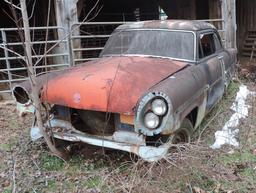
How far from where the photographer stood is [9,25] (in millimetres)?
13594

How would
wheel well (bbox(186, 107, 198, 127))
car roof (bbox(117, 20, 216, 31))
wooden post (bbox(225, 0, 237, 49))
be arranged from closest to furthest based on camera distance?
wheel well (bbox(186, 107, 198, 127))
car roof (bbox(117, 20, 216, 31))
wooden post (bbox(225, 0, 237, 49))

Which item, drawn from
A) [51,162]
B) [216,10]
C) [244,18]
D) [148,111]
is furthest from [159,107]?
[244,18]

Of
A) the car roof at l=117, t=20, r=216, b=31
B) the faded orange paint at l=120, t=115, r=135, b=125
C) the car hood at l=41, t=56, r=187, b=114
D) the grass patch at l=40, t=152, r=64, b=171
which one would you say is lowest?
the grass patch at l=40, t=152, r=64, b=171

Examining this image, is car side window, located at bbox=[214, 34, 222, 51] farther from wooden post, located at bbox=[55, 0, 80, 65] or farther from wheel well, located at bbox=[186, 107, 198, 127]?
wooden post, located at bbox=[55, 0, 80, 65]

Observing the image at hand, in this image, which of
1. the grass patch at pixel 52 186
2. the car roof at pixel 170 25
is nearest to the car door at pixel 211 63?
the car roof at pixel 170 25

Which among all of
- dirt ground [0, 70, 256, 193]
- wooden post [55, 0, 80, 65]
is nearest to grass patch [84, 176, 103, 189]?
dirt ground [0, 70, 256, 193]

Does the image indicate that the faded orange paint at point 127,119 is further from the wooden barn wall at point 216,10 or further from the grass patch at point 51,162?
the wooden barn wall at point 216,10

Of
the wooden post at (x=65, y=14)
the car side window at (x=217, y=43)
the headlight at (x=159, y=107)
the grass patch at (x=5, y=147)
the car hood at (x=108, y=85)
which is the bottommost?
the grass patch at (x=5, y=147)

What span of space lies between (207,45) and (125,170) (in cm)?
291

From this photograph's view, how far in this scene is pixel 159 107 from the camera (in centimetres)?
367

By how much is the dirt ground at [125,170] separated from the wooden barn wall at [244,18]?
424 inches

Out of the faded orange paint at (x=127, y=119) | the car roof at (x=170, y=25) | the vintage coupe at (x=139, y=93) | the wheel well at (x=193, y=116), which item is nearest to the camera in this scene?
the vintage coupe at (x=139, y=93)

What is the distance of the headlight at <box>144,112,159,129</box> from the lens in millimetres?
3671

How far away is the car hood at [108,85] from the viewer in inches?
151
